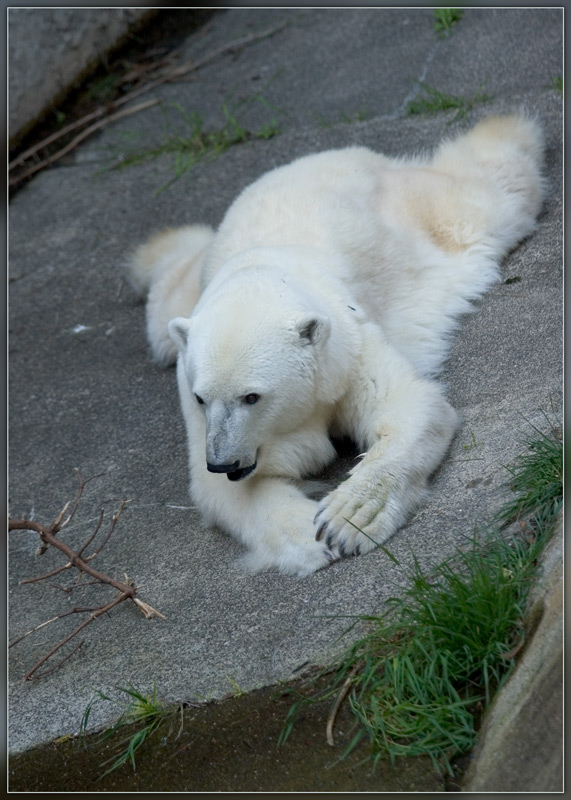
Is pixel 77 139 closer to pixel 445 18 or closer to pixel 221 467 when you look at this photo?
pixel 445 18

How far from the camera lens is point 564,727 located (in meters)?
1.84

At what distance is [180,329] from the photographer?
10.4 feet

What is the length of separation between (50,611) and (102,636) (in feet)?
1.11

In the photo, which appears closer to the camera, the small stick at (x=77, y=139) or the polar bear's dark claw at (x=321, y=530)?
the polar bear's dark claw at (x=321, y=530)

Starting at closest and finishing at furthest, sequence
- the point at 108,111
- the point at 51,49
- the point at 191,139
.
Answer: the point at 191,139 → the point at 51,49 → the point at 108,111

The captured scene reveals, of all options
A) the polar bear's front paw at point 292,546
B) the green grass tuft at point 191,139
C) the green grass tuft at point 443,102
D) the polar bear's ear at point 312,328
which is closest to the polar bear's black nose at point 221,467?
the polar bear's front paw at point 292,546

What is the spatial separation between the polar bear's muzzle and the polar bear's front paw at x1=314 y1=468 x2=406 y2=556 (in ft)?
0.89

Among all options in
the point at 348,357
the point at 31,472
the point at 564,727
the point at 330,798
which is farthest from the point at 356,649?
the point at 31,472

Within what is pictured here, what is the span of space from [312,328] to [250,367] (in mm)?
258

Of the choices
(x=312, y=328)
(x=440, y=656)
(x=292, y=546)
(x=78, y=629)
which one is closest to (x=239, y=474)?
(x=292, y=546)

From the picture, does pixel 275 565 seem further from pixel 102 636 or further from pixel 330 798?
pixel 330 798

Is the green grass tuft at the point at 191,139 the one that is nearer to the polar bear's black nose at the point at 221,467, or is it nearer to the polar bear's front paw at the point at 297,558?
the polar bear's black nose at the point at 221,467

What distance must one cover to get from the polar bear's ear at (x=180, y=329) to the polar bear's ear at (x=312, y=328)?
395mm

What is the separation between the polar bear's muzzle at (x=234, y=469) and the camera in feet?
9.37
